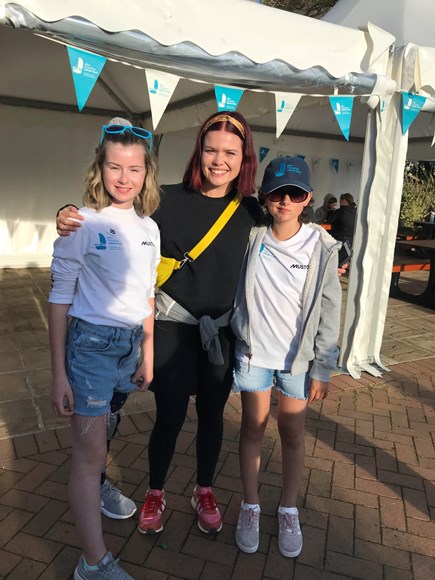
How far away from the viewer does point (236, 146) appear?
1.92 meters

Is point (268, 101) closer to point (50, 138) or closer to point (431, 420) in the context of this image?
point (431, 420)

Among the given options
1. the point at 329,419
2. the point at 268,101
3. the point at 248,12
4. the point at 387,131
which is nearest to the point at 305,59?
the point at 248,12

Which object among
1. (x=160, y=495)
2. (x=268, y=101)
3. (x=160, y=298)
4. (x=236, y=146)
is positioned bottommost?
(x=160, y=495)

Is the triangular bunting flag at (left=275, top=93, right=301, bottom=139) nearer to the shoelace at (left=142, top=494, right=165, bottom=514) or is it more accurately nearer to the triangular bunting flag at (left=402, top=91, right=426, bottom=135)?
the triangular bunting flag at (left=402, top=91, right=426, bottom=135)

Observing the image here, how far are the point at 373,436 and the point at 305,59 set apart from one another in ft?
8.90

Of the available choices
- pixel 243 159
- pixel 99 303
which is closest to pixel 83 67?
pixel 243 159

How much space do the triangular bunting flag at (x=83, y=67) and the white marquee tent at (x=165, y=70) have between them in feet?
0.18

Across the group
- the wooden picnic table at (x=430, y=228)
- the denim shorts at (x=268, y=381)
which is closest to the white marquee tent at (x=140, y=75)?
the denim shorts at (x=268, y=381)

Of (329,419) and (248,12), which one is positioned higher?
(248,12)

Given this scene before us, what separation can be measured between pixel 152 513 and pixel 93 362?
979 millimetres

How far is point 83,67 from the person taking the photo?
2727mm

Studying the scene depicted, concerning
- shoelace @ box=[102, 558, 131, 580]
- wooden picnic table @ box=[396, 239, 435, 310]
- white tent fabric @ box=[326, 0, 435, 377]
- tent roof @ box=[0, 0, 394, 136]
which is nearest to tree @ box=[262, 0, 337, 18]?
wooden picnic table @ box=[396, 239, 435, 310]

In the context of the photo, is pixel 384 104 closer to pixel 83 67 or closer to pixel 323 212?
pixel 83 67

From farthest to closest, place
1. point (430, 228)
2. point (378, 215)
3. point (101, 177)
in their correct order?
point (430, 228) < point (378, 215) < point (101, 177)
